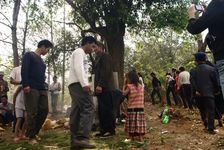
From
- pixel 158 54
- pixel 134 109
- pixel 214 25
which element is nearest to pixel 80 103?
pixel 134 109

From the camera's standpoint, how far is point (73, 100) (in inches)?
246

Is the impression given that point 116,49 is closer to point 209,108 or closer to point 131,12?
point 131,12

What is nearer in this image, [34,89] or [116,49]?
[34,89]

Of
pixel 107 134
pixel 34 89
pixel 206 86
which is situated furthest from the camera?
pixel 206 86

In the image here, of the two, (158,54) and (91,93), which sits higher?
(158,54)

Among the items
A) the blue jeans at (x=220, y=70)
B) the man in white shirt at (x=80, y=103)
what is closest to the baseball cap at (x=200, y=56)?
the man in white shirt at (x=80, y=103)

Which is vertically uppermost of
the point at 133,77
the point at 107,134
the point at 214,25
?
the point at 214,25

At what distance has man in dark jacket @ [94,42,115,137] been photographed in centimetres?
787

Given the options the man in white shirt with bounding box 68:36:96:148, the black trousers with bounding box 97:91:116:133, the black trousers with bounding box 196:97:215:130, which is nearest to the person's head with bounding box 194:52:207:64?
the black trousers with bounding box 196:97:215:130

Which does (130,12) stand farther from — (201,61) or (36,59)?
(36,59)

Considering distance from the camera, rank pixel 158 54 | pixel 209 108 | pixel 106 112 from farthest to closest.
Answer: pixel 158 54, pixel 209 108, pixel 106 112

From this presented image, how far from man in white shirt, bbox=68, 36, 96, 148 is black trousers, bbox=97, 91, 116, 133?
5.55ft

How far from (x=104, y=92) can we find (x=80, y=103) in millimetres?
1916

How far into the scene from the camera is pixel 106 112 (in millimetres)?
7945
